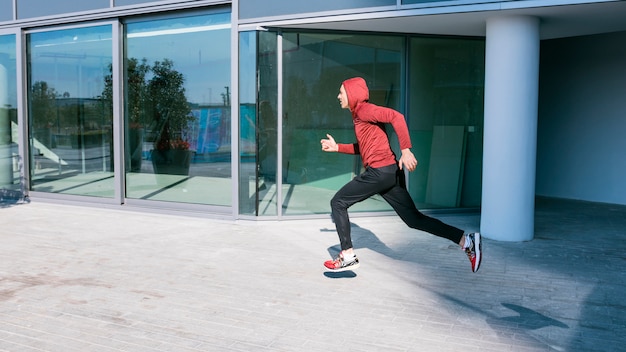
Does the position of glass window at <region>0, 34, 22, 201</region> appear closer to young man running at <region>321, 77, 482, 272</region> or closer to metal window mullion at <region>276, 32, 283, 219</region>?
metal window mullion at <region>276, 32, 283, 219</region>

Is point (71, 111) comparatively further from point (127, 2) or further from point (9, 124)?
point (127, 2)

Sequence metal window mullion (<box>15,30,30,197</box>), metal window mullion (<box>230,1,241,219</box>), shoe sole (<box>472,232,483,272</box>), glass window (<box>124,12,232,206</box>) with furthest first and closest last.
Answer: metal window mullion (<box>15,30,30,197</box>) → glass window (<box>124,12,232,206</box>) → metal window mullion (<box>230,1,241,219</box>) → shoe sole (<box>472,232,483,272</box>)

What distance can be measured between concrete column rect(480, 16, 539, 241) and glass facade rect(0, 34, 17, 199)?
8.68 m

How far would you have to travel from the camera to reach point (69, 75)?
36.1 feet

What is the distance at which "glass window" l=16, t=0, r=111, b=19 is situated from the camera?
10.4 meters

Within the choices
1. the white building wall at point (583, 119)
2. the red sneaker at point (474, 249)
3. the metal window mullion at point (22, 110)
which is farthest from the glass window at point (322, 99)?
the metal window mullion at point (22, 110)

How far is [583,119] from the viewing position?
482 inches

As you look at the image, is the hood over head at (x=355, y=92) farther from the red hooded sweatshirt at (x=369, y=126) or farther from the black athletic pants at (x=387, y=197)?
the black athletic pants at (x=387, y=197)

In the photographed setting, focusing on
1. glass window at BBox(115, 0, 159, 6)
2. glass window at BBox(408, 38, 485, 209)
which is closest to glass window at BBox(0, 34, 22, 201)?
glass window at BBox(115, 0, 159, 6)

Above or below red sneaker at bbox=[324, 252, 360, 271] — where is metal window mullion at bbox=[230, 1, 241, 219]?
above

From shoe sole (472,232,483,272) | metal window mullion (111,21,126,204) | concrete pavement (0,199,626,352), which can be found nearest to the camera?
concrete pavement (0,199,626,352)

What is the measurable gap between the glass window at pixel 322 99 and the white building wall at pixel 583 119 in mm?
4533

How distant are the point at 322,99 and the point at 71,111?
4755 millimetres

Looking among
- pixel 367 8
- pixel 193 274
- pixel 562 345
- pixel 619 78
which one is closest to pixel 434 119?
pixel 367 8
